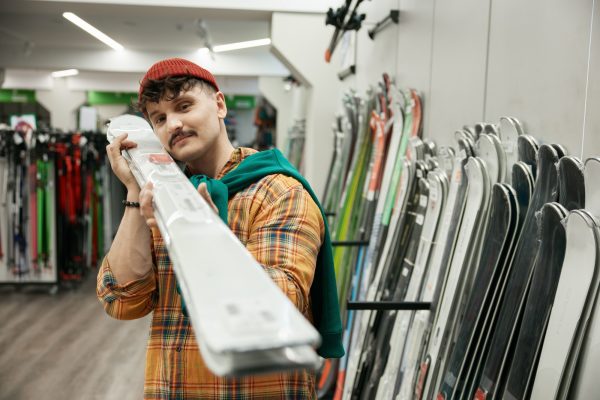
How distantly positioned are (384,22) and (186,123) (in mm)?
2568

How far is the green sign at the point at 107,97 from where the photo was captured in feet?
51.1

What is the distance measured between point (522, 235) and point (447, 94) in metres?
1.07

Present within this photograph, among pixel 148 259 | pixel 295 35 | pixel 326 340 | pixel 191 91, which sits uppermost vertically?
pixel 295 35

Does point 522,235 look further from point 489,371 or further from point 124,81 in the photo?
point 124,81

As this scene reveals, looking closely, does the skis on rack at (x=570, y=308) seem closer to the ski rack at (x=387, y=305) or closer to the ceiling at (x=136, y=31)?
the ski rack at (x=387, y=305)

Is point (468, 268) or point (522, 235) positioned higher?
point (522, 235)

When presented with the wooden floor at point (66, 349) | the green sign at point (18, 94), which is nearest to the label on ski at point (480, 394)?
the wooden floor at point (66, 349)

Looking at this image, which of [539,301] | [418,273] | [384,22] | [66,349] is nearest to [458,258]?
[418,273]

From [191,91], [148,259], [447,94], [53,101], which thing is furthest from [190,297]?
[53,101]

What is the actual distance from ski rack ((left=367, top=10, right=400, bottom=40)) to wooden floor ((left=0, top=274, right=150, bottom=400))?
272 cm

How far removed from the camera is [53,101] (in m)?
13.8

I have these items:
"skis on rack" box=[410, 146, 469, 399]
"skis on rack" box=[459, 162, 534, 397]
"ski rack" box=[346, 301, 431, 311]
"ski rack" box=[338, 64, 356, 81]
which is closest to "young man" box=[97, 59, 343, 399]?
"skis on rack" box=[459, 162, 534, 397]

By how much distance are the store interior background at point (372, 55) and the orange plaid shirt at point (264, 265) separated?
0.72 m

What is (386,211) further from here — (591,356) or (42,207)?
(42,207)
